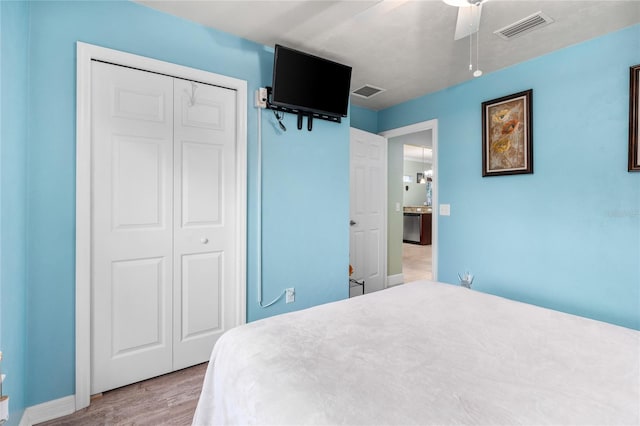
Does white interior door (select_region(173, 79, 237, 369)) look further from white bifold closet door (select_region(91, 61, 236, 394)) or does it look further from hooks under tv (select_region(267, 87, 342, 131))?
hooks under tv (select_region(267, 87, 342, 131))

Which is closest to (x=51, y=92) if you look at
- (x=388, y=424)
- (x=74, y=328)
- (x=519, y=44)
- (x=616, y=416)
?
(x=74, y=328)

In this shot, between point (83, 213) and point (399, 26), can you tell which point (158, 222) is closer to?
point (83, 213)

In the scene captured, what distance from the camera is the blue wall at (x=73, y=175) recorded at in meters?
1.72

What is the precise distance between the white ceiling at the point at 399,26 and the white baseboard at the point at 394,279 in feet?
9.01

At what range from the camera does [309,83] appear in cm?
253

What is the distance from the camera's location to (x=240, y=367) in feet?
3.41

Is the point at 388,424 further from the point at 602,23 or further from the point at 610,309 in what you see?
the point at 602,23

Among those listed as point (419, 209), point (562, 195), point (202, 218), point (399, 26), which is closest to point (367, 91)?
point (399, 26)

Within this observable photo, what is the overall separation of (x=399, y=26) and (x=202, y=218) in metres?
1.96

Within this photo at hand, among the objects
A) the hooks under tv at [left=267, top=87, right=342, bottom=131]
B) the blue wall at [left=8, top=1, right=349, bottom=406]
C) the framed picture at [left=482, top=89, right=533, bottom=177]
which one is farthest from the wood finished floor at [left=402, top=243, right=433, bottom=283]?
the hooks under tv at [left=267, top=87, right=342, bottom=131]

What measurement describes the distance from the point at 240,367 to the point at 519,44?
2980 mm

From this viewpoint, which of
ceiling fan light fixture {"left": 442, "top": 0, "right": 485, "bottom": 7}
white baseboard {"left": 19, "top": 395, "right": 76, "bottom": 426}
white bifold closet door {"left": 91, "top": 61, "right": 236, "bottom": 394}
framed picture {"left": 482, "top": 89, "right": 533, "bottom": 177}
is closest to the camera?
ceiling fan light fixture {"left": 442, "top": 0, "right": 485, "bottom": 7}

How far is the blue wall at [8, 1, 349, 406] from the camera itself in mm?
1720

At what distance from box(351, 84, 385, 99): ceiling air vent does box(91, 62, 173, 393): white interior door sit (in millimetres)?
2035
